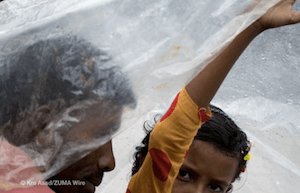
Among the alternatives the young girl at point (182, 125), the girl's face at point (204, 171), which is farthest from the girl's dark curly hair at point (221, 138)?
the young girl at point (182, 125)

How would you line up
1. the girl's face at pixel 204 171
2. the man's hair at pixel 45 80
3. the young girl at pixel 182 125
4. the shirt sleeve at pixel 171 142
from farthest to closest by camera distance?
the girl's face at pixel 204 171
the shirt sleeve at pixel 171 142
the young girl at pixel 182 125
the man's hair at pixel 45 80

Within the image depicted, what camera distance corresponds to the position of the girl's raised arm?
2.77 feet

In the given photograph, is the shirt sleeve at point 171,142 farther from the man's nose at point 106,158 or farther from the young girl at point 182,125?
the man's nose at point 106,158

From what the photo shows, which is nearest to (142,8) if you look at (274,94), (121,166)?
(274,94)

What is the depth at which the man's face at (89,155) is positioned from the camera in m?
0.72

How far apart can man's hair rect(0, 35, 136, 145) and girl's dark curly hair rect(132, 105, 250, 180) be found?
662 mm

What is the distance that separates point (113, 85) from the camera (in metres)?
0.72

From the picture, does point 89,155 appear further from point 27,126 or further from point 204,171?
point 204,171

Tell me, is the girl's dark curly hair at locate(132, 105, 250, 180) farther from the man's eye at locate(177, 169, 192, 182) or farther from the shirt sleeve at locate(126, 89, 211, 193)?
the shirt sleeve at locate(126, 89, 211, 193)

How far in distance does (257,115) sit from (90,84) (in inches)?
41.3

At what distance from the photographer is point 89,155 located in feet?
2.66

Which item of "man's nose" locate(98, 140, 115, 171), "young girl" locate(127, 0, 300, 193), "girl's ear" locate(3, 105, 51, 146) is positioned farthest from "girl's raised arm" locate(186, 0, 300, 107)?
"girl's ear" locate(3, 105, 51, 146)

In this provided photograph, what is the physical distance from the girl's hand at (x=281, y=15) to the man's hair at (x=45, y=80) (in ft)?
1.01

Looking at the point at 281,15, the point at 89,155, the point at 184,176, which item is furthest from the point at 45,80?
the point at 184,176
